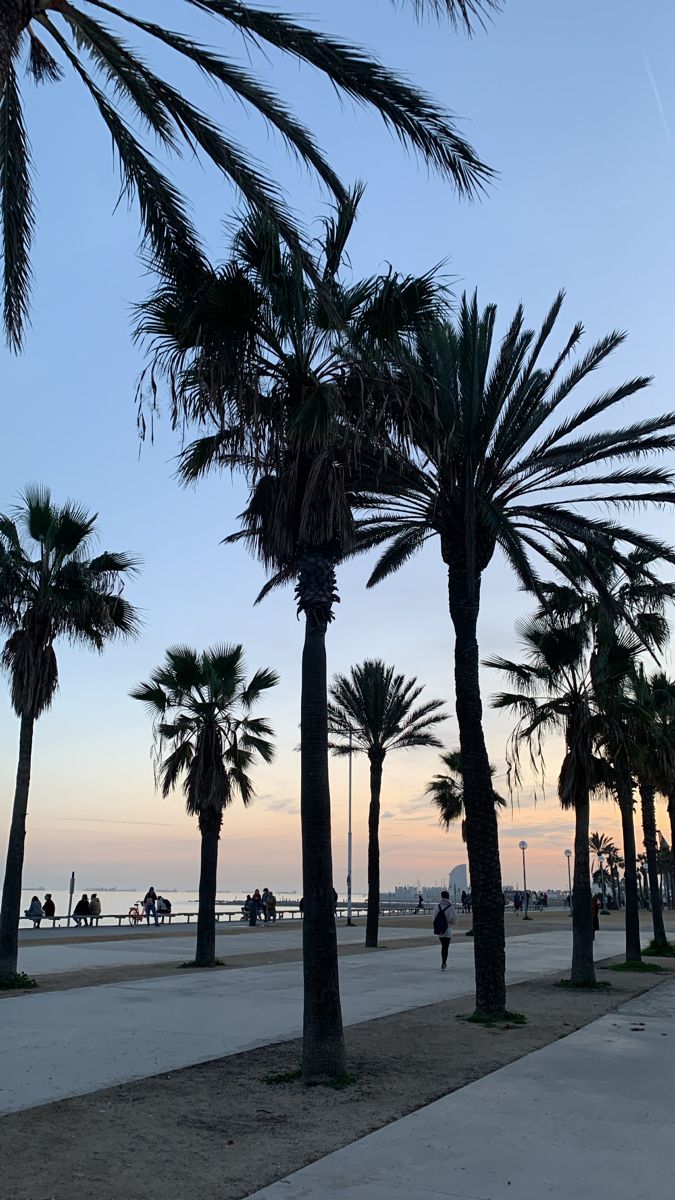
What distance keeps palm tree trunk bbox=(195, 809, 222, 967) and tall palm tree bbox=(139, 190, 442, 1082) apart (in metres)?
12.4

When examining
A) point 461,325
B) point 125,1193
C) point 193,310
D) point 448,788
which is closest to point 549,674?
point 461,325

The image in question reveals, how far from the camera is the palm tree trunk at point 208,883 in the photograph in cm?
2148

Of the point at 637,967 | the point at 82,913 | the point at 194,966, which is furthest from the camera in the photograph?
the point at 82,913

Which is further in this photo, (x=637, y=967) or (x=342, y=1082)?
(x=637, y=967)

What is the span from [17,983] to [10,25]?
1477 centimetres

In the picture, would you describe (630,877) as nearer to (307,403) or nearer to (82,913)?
(307,403)

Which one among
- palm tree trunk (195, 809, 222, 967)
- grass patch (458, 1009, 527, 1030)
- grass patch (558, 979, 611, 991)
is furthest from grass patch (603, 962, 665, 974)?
grass patch (458, 1009, 527, 1030)

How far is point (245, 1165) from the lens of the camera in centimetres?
651

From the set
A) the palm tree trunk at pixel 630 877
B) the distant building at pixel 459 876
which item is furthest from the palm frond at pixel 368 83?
the distant building at pixel 459 876

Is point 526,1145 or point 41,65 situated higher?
point 41,65

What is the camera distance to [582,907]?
60.3ft

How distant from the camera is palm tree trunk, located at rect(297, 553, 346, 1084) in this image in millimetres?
9328

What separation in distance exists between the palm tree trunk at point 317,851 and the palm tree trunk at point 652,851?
18.2m

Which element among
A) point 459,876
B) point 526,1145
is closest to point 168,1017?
point 526,1145
